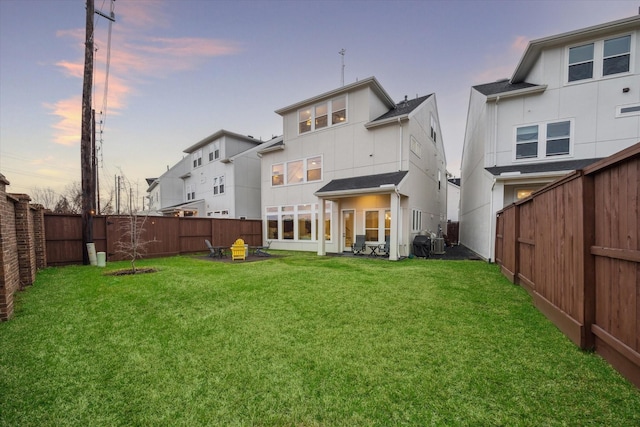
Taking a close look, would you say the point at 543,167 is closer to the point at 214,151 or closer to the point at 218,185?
the point at 218,185

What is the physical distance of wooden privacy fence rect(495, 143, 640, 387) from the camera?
89.5 inches

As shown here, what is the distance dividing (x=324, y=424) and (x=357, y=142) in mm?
12446

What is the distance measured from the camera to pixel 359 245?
12227 mm

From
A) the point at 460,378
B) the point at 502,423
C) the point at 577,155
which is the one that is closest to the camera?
the point at 502,423

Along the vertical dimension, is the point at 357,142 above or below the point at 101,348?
above

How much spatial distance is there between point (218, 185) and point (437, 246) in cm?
1774

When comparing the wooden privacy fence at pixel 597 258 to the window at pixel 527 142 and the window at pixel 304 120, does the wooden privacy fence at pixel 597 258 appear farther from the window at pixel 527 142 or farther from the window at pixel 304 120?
the window at pixel 304 120

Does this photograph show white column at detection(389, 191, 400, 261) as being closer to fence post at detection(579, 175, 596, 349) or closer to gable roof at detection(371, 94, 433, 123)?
gable roof at detection(371, 94, 433, 123)

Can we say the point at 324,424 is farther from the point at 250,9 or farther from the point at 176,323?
the point at 250,9

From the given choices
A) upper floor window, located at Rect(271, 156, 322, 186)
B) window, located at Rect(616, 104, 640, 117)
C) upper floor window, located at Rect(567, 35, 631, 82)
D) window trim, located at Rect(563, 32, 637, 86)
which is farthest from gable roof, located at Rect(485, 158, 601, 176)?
upper floor window, located at Rect(271, 156, 322, 186)

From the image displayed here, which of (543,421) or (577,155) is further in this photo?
(577,155)

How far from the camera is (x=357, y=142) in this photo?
1297 cm

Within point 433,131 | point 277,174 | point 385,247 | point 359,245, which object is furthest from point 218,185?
point 433,131

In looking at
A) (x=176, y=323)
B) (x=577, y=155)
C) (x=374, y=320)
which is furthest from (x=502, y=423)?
(x=577, y=155)
